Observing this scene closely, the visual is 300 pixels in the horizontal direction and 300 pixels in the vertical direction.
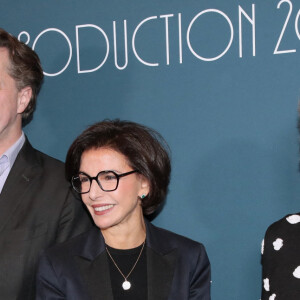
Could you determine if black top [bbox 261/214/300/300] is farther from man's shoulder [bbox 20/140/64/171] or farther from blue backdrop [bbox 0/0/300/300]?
man's shoulder [bbox 20/140/64/171]

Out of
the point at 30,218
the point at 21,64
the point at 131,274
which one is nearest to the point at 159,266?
the point at 131,274

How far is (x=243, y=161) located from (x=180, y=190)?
Answer: 319 millimetres

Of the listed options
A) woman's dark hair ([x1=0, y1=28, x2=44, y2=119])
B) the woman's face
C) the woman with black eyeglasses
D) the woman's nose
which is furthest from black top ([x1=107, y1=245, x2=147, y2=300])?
woman's dark hair ([x1=0, y1=28, x2=44, y2=119])

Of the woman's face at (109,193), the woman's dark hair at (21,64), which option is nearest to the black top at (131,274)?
the woman's face at (109,193)

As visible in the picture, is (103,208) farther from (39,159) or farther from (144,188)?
(39,159)

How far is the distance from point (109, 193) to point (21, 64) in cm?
75

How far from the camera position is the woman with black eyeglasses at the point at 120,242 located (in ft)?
7.04

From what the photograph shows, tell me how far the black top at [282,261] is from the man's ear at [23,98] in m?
1.18

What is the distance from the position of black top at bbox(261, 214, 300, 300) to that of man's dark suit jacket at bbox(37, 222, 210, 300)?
303mm

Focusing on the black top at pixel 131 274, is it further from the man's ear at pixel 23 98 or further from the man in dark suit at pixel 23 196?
the man's ear at pixel 23 98

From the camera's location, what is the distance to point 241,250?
8.04 ft

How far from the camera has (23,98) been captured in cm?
Result: 249

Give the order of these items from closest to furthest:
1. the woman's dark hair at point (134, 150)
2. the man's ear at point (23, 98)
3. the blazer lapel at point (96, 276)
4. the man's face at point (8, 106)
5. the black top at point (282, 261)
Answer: the black top at point (282, 261), the blazer lapel at point (96, 276), the woman's dark hair at point (134, 150), the man's face at point (8, 106), the man's ear at point (23, 98)

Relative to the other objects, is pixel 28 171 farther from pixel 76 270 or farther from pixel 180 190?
pixel 180 190
